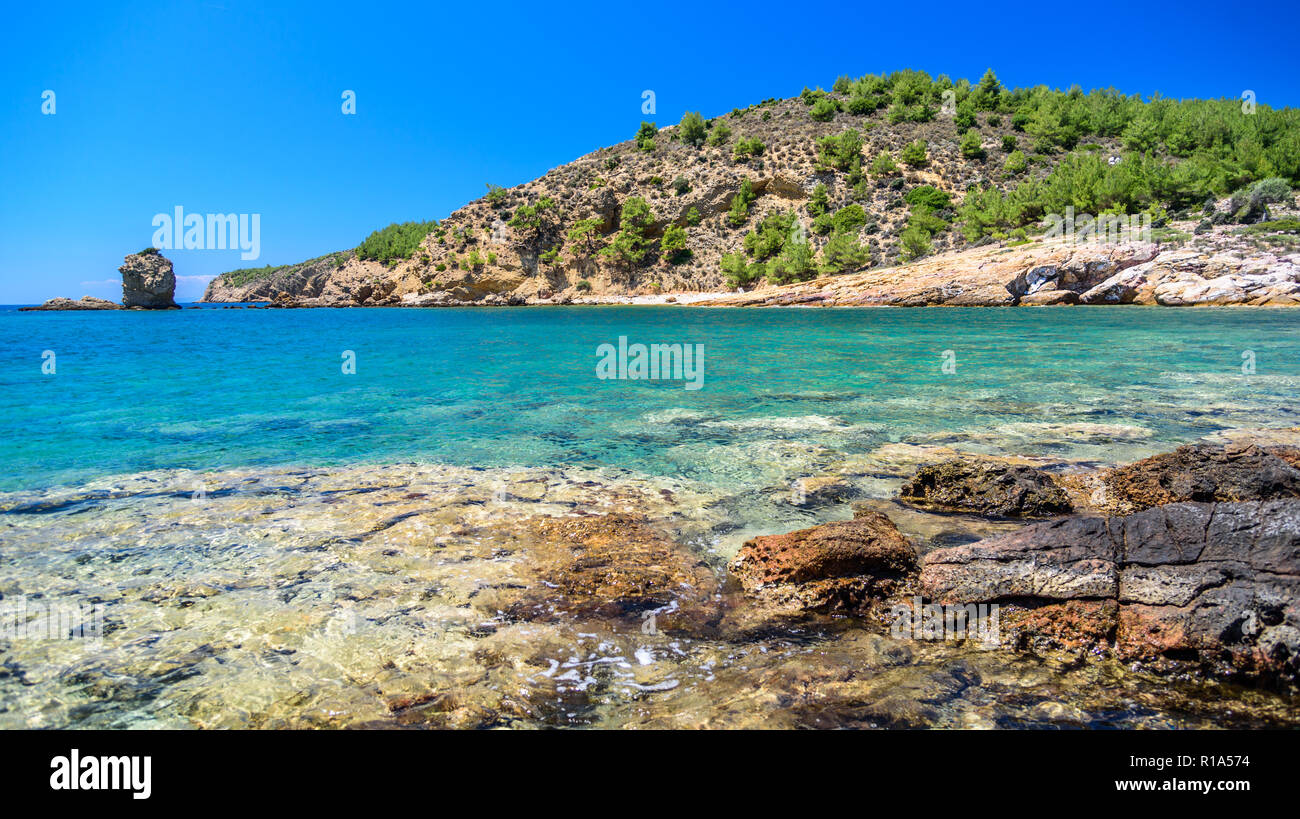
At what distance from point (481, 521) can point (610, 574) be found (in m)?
1.94

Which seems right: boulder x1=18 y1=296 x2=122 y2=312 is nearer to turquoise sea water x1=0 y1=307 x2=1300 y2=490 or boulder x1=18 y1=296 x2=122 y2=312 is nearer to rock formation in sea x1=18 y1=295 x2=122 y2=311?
rock formation in sea x1=18 y1=295 x2=122 y2=311

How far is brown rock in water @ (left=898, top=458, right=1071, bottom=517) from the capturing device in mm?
6109

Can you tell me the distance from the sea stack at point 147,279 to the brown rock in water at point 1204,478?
120 metres

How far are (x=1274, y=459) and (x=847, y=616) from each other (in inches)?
188

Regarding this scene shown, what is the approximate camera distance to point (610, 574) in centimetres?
506

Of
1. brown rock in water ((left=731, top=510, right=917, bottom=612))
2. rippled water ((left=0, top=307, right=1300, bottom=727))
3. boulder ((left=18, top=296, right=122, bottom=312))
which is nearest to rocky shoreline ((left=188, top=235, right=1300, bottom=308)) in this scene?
rippled water ((left=0, top=307, right=1300, bottom=727))

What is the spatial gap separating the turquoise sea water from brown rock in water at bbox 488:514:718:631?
231 cm

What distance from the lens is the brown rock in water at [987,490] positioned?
20.0ft

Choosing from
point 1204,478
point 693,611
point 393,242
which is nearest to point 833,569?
point 693,611

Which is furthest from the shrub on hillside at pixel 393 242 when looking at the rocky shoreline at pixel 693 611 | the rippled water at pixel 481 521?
the rocky shoreline at pixel 693 611

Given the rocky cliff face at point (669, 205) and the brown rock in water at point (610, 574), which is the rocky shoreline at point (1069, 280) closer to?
the rocky cliff face at point (669, 205)
